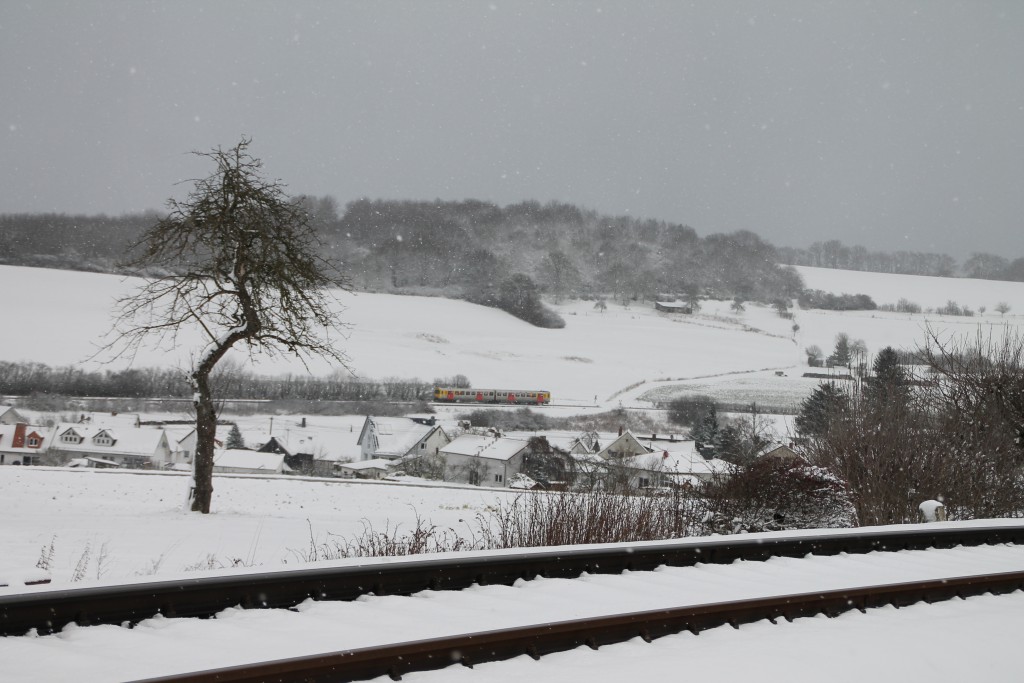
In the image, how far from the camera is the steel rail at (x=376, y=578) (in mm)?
4316

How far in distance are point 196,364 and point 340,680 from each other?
11.0 meters

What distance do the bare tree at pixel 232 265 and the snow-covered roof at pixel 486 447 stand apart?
18.0 metres

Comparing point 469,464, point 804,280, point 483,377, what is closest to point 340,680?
point 469,464

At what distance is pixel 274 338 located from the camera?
14.0 m

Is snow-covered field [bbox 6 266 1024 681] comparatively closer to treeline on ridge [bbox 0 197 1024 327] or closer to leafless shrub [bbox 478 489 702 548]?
leafless shrub [bbox 478 489 702 548]

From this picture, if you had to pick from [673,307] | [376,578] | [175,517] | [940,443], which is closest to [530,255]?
[673,307]

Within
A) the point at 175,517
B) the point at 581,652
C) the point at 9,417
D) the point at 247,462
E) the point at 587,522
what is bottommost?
the point at 247,462

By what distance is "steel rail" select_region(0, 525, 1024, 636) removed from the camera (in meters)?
4.32

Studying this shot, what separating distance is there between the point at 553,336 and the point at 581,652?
82341mm

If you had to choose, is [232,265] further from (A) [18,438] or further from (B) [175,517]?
(A) [18,438]

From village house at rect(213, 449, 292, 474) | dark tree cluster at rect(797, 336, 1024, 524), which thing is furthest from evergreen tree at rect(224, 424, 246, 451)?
dark tree cluster at rect(797, 336, 1024, 524)

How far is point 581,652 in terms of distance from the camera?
4578mm

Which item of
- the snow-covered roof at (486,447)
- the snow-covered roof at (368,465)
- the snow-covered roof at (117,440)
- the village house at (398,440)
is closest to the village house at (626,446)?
the snow-covered roof at (486,447)

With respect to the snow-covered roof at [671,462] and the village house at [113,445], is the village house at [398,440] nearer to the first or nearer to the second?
the village house at [113,445]
